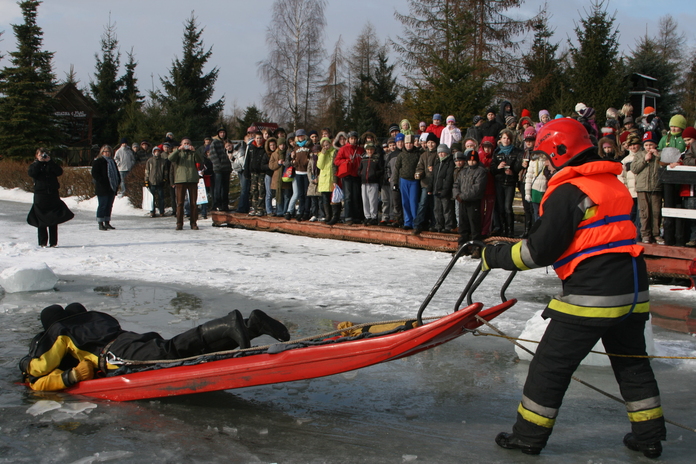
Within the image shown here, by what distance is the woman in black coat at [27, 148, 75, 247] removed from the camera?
10.4 m

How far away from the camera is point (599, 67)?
67.9 ft

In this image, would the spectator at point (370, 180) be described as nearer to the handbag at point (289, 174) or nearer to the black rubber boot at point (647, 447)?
the handbag at point (289, 174)

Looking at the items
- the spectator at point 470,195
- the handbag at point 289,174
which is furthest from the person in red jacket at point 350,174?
the spectator at point 470,195

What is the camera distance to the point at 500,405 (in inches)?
159

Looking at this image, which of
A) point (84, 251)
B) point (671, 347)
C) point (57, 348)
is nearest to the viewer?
point (57, 348)

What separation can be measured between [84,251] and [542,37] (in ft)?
75.1

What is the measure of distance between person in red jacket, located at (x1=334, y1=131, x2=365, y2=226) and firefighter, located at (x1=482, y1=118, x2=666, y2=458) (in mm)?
8511

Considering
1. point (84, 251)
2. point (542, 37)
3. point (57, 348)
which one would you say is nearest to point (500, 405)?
point (57, 348)

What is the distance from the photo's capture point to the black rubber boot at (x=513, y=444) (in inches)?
128

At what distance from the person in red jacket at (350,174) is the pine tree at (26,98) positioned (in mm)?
23975

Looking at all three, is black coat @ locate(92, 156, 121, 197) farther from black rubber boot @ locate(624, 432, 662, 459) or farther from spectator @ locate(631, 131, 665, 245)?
black rubber boot @ locate(624, 432, 662, 459)

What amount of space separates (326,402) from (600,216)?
6.94 feet

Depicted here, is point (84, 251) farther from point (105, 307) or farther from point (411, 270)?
point (411, 270)

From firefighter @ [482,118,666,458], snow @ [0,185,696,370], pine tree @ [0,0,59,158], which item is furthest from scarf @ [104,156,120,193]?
pine tree @ [0,0,59,158]
